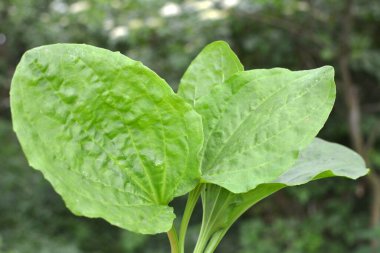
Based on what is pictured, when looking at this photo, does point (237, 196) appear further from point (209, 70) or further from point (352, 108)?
point (352, 108)

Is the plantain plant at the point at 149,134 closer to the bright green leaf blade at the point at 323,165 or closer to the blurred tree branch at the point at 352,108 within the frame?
the bright green leaf blade at the point at 323,165

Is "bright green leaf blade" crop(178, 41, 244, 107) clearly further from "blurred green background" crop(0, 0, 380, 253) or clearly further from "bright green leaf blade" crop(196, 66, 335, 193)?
"blurred green background" crop(0, 0, 380, 253)

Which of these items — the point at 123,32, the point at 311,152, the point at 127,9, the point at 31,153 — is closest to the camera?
the point at 31,153

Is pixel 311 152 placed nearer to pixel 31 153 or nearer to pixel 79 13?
pixel 31 153

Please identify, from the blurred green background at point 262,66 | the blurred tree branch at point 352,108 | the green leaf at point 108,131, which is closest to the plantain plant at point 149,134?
the green leaf at point 108,131

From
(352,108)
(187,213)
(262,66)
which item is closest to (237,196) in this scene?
(187,213)

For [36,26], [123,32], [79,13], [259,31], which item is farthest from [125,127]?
[36,26]

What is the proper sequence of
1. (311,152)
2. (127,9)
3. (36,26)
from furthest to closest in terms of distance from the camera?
1. (36,26)
2. (127,9)
3. (311,152)

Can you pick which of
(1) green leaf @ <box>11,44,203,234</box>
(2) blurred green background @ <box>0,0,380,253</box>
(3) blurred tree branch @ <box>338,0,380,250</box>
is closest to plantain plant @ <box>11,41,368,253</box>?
(1) green leaf @ <box>11,44,203,234</box>
